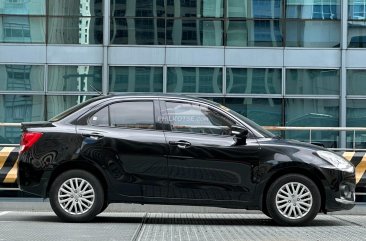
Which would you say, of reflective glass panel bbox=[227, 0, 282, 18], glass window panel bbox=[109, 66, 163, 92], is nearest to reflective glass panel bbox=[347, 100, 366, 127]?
reflective glass panel bbox=[227, 0, 282, 18]

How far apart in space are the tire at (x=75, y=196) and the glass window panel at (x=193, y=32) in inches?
570

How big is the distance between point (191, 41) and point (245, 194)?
48.1 ft

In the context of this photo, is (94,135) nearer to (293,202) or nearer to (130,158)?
(130,158)

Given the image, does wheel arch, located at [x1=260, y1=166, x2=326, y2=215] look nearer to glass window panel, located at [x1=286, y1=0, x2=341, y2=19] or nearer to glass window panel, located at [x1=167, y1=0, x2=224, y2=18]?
glass window panel, located at [x1=167, y1=0, x2=224, y2=18]

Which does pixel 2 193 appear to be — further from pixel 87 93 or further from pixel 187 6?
pixel 187 6

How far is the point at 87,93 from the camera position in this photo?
23.1m

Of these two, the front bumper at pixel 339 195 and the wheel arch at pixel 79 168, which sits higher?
the wheel arch at pixel 79 168

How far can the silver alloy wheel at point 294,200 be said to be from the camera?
9.10 metres

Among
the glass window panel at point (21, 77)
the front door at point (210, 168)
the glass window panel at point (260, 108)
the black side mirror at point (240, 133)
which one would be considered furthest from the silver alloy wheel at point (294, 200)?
the glass window panel at point (21, 77)

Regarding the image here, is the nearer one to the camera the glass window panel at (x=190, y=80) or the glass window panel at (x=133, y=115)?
the glass window panel at (x=133, y=115)

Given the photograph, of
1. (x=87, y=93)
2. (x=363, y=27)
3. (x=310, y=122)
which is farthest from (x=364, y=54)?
(x=87, y=93)

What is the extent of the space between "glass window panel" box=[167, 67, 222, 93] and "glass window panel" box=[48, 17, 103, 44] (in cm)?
257

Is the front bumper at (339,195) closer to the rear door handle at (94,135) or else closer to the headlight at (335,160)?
the headlight at (335,160)

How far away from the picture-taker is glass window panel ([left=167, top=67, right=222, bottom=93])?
2328cm
